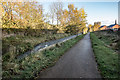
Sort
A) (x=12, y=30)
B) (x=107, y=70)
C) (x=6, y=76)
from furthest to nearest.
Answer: (x=12, y=30)
(x=107, y=70)
(x=6, y=76)

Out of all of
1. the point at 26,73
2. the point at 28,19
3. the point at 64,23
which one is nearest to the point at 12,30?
the point at 28,19

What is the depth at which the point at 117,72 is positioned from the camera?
394cm

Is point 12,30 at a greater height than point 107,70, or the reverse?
point 12,30

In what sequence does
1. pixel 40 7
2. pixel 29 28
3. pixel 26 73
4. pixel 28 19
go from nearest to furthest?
pixel 26 73, pixel 28 19, pixel 29 28, pixel 40 7

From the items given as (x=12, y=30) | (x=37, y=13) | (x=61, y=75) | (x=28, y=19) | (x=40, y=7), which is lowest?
(x=61, y=75)

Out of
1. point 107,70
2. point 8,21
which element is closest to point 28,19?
point 8,21

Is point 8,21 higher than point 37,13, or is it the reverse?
point 37,13

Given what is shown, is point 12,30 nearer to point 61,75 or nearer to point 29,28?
point 29,28

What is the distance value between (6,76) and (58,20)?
16361 mm

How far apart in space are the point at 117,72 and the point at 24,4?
1045 cm

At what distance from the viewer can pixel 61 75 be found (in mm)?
3947

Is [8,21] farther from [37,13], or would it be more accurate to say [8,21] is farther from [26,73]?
[26,73]

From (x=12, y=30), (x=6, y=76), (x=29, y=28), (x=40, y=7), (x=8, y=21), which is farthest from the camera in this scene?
(x=40, y=7)

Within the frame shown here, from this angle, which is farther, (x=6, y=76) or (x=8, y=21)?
(x=8, y=21)
